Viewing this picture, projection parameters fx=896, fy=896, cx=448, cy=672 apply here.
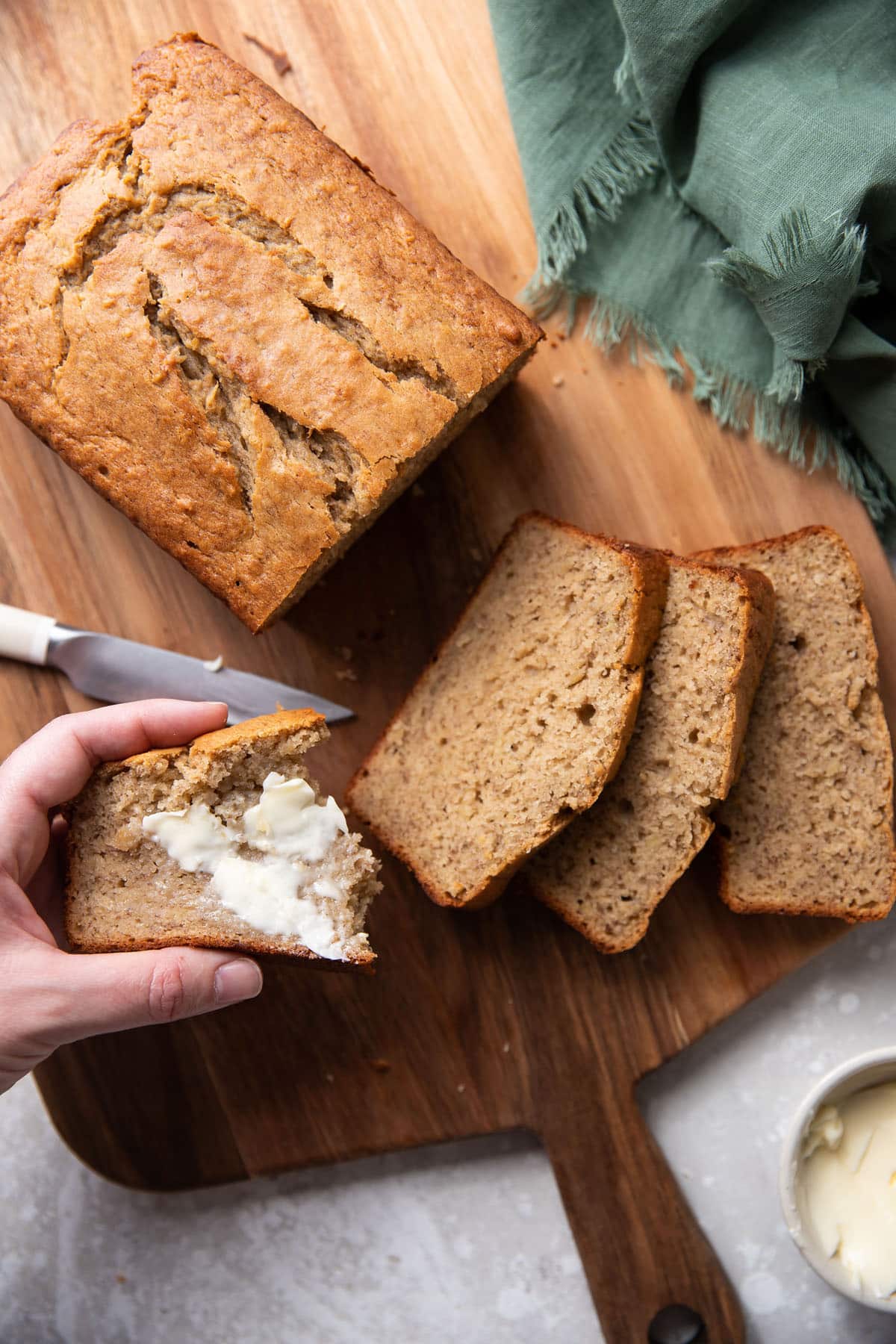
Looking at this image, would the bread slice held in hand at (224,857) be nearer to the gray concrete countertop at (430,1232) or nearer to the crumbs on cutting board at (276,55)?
the gray concrete countertop at (430,1232)

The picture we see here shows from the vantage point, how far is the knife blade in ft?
8.37

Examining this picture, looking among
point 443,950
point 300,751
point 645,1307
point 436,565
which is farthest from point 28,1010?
point 645,1307

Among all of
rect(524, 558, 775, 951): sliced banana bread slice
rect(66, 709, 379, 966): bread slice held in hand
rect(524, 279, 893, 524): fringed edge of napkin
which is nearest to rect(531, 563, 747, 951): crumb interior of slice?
rect(524, 558, 775, 951): sliced banana bread slice

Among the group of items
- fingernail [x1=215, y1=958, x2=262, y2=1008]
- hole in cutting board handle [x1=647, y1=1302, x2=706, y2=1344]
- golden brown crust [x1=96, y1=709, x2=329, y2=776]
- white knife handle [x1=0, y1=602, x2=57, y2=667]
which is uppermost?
white knife handle [x1=0, y1=602, x2=57, y2=667]

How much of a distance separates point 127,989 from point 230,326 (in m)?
1.54

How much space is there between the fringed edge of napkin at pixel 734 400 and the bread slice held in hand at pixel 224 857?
56.6 inches

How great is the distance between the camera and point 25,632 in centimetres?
256

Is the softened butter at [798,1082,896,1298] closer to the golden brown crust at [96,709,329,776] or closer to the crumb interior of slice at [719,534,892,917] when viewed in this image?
the crumb interior of slice at [719,534,892,917]

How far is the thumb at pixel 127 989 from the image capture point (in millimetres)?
1944

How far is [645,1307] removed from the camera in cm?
256

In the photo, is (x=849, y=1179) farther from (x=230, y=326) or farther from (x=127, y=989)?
(x=230, y=326)

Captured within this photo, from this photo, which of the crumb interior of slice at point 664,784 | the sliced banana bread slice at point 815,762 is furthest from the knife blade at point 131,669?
the sliced banana bread slice at point 815,762

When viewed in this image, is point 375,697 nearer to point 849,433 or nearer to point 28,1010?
point 28,1010

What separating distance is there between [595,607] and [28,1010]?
5.42 feet
